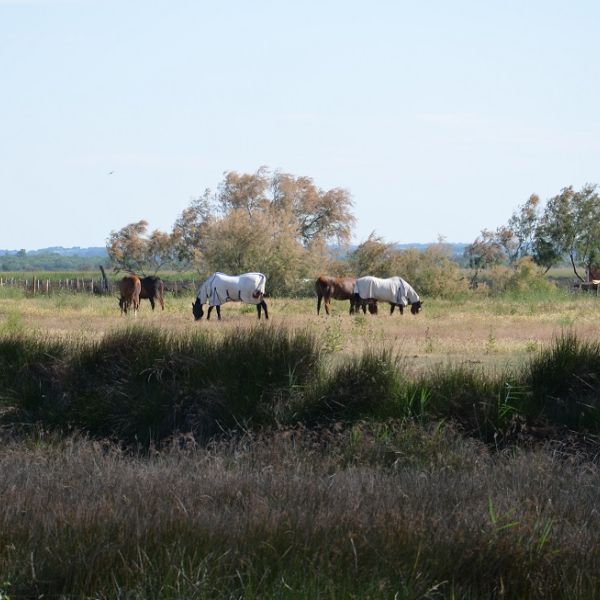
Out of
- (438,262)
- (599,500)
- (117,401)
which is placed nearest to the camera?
(599,500)

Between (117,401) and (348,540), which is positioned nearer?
(348,540)

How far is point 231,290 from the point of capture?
29.5m

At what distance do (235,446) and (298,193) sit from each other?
214 feet

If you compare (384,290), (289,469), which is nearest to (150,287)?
(384,290)

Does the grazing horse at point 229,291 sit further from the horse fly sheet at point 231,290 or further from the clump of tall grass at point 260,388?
the clump of tall grass at point 260,388

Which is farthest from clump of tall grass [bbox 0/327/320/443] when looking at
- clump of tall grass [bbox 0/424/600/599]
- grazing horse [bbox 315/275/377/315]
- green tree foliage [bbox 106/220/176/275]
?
green tree foliage [bbox 106/220/176/275]

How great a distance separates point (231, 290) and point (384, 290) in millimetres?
5220

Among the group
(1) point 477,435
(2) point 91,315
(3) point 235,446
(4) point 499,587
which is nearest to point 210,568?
(4) point 499,587

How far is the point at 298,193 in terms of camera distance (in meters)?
75.7

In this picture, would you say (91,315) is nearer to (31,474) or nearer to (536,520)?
(31,474)

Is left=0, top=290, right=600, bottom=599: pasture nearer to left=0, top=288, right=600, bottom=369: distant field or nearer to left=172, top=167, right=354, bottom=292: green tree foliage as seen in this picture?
left=0, top=288, right=600, bottom=369: distant field

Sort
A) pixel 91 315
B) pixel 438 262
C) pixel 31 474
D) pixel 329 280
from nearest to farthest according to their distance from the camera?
1. pixel 31 474
2. pixel 91 315
3. pixel 329 280
4. pixel 438 262

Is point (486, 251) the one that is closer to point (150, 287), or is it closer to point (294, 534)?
point (150, 287)

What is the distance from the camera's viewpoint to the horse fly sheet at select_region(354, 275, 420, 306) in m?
32.4
